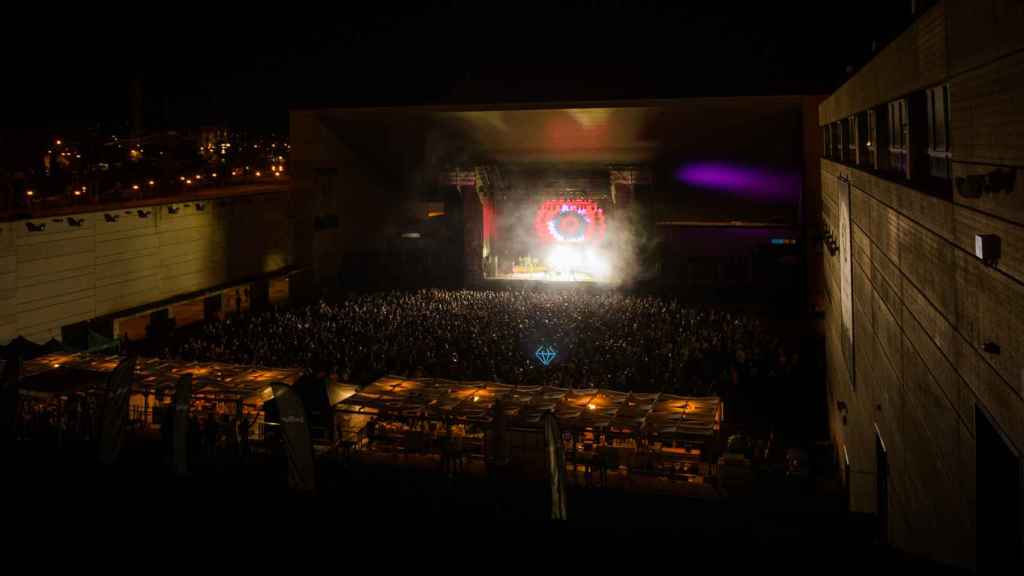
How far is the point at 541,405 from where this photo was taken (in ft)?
35.6

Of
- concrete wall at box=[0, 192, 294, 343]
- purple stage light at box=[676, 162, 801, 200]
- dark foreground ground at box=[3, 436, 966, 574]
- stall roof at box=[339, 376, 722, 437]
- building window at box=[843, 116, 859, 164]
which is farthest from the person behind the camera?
purple stage light at box=[676, 162, 801, 200]

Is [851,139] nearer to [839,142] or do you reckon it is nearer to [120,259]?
[839,142]

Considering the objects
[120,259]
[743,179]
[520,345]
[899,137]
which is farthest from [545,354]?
[743,179]

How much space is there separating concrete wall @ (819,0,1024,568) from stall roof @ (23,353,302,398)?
8.76 m

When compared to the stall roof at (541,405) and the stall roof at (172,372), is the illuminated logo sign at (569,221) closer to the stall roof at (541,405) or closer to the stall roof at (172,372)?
the stall roof at (541,405)

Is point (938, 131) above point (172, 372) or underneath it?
above

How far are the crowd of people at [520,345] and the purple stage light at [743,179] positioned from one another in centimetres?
837

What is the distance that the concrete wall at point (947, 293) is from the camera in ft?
11.2

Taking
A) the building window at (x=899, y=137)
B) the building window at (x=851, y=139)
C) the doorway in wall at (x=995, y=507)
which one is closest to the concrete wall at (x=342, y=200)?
the building window at (x=851, y=139)

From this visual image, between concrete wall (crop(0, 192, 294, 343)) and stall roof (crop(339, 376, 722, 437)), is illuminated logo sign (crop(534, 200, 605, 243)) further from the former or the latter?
stall roof (crop(339, 376, 722, 437))

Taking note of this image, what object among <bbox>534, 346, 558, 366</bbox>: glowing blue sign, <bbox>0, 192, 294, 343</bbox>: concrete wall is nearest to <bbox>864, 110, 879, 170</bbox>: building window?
<bbox>534, 346, 558, 366</bbox>: glowing blue sign

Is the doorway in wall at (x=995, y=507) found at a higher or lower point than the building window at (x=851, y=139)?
lower

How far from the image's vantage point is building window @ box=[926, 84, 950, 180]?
5.26m

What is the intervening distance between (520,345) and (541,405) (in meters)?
4.58
